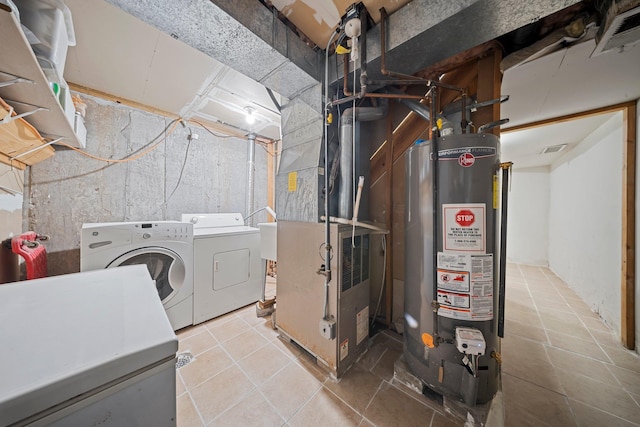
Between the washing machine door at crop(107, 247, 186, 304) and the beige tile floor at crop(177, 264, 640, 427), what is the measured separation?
461 millimetres

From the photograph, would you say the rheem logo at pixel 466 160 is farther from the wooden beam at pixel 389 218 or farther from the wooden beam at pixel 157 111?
the wooden beam at pixel 157 111

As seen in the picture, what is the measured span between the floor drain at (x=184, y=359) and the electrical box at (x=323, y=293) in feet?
2.43

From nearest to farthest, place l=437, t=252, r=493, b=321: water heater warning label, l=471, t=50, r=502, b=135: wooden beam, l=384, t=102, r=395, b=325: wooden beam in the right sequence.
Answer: l=437, t=252, r=493, b=321: water heater warning label
l=471, t=50, r=502, b=135: wooden beam
l=384, t=102, r=395, b=325: wooden beam

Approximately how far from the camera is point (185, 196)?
2.88 m

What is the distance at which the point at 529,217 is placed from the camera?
4.43m

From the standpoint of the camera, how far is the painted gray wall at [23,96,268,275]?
2.07 metres

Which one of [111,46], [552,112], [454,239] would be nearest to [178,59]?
[111,46]

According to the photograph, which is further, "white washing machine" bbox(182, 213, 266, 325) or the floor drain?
"white washing machine" bbox(182, 213, 266, 325)

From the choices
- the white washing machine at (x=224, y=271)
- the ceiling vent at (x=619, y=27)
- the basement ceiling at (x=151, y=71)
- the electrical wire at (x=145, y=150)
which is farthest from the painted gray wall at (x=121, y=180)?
the ceiling vent at (x=619, y=27)

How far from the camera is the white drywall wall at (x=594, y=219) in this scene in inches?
81.0

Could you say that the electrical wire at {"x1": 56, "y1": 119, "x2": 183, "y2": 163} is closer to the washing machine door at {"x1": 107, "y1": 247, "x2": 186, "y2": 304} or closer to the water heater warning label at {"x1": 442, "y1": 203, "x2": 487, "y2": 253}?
the washing machine door at {"x1": 107, "y1": 247, "x2": 186, "y2": 304}

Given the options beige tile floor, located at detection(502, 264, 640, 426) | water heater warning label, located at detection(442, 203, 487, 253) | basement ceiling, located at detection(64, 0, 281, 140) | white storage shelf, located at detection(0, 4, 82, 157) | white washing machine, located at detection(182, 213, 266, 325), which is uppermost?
basement ceiling, located at detection(64, 0, 281, 140)

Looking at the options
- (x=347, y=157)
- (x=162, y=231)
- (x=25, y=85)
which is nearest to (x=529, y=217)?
(x=347, y=157)

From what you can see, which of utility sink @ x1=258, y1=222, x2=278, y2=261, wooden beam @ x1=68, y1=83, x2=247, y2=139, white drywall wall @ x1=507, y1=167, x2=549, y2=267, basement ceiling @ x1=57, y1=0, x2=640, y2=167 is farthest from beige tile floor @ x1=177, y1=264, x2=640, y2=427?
white drywall wall @ x1=507, y1=167, x2=549, y2=267
